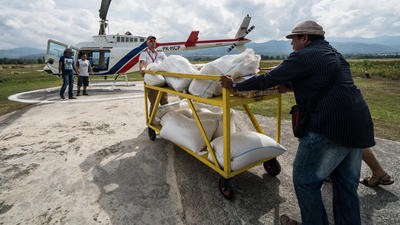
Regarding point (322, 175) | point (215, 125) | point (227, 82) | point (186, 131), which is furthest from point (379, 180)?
point (186, 131)

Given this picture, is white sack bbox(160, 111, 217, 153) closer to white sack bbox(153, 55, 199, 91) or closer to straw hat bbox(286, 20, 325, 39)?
white sack bbox(153, 55, 199, 91)

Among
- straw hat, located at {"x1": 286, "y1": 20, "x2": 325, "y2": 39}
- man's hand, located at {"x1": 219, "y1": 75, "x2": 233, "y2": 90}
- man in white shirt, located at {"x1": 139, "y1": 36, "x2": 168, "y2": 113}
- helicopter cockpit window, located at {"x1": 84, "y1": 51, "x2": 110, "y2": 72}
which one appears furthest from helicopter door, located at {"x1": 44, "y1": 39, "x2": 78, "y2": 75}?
straw hat, located at {"x1": 286, "y1": 20, "x2": 325, "y2": 39}

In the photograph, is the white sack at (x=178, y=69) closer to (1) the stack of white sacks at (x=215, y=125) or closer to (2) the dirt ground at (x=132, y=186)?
(1) the stack of white sacks at (x=215, y=125)

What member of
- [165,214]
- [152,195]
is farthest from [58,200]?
[165,214]

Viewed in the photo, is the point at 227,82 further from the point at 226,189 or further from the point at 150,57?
the point at 150,57

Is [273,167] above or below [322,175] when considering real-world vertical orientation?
below

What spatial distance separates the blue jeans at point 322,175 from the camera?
5.62 feet

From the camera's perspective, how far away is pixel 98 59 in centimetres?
1044

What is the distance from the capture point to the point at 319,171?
1.73 m

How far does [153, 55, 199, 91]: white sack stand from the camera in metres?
2.86

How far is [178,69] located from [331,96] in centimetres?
187

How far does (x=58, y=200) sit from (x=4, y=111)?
5146 mm

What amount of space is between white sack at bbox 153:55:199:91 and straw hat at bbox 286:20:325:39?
137 centimetres

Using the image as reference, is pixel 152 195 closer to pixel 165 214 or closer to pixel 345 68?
pixel 165 214
